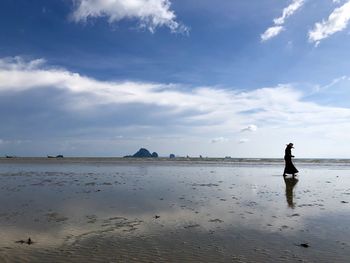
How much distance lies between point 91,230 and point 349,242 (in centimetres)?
725

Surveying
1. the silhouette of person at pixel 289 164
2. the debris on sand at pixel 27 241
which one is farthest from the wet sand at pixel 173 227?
the silhouette of person at pixel 289 164

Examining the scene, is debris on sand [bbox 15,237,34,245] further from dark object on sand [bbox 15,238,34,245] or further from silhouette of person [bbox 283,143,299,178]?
silhouette of person [bbox 283,143,299,178]

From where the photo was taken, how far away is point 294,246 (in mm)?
9305

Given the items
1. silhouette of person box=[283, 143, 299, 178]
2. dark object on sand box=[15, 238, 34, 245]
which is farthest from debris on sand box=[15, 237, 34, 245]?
silhouette of person box=[283, 143, 299, 178]

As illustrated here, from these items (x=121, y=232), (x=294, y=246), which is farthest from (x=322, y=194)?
(x=121, y=232)

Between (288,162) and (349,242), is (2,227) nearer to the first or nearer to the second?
(349,242)

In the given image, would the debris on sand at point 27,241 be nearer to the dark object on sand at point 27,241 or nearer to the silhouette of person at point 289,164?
the dark object on sand at point 27,241

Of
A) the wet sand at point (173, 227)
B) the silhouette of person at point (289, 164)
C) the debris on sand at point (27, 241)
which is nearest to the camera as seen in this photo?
the wet sand at point (173, 227)

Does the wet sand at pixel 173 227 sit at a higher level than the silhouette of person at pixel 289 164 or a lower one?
lower

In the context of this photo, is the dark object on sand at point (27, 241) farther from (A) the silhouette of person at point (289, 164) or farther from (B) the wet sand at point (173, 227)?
(A) the silhouette of person at point (289, 164)

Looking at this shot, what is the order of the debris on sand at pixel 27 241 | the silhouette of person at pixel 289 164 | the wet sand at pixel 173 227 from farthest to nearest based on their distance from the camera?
the silhouette of person at pixel 289 164
the debris on sand at pixel 27 241
the wet sand at pixel 173 227

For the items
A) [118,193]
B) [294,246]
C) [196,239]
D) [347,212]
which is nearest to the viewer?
[294,246]

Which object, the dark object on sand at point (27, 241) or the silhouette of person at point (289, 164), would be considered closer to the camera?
the dark object on sand at point (27, 241)

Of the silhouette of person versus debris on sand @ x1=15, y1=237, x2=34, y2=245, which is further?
the silhouette of person
